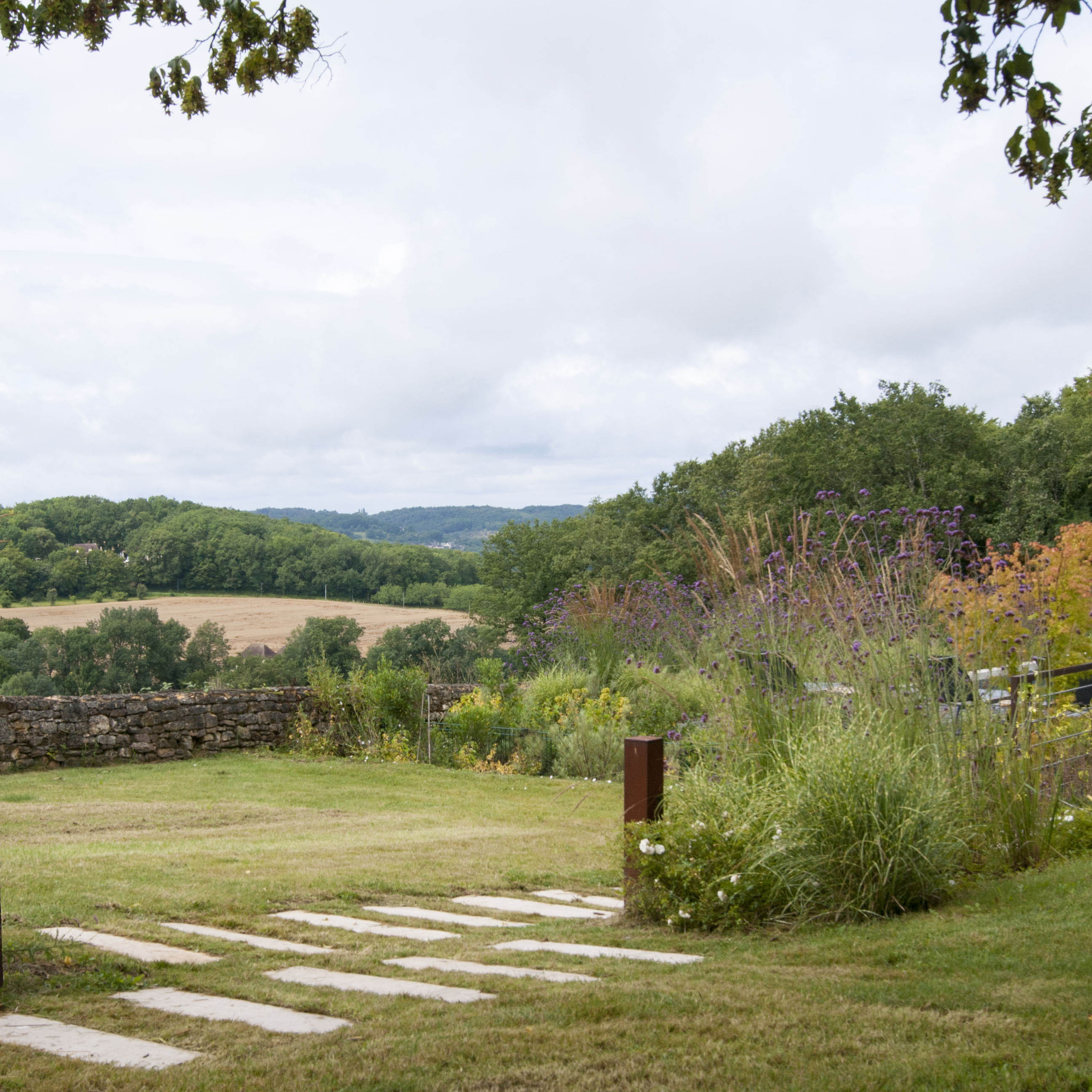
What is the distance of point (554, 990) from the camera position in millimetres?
2789

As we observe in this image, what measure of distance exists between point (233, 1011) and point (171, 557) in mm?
37622

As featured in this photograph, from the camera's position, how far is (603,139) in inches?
281

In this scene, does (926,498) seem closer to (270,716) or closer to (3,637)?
(270,716)

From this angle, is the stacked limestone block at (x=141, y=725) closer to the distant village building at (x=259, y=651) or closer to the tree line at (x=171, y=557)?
the distant village building at (x=259, y=651)

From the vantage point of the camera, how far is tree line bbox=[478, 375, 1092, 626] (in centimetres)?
2197

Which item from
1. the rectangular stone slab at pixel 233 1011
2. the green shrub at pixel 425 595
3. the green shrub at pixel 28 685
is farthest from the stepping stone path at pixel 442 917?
the green shrub at pixel 425 595

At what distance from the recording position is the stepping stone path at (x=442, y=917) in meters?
3.91

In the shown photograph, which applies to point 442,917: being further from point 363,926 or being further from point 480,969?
point 480,969

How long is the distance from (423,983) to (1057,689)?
5689 mm

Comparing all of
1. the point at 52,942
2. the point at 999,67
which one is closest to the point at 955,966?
the point at 999,67

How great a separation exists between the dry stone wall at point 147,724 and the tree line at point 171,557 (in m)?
23.6

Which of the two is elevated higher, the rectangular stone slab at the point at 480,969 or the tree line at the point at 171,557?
the tree line at the point at 171,557

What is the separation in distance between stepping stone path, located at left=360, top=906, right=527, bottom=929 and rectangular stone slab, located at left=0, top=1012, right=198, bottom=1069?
1690 millimetres

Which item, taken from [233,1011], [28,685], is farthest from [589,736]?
[28,685]
